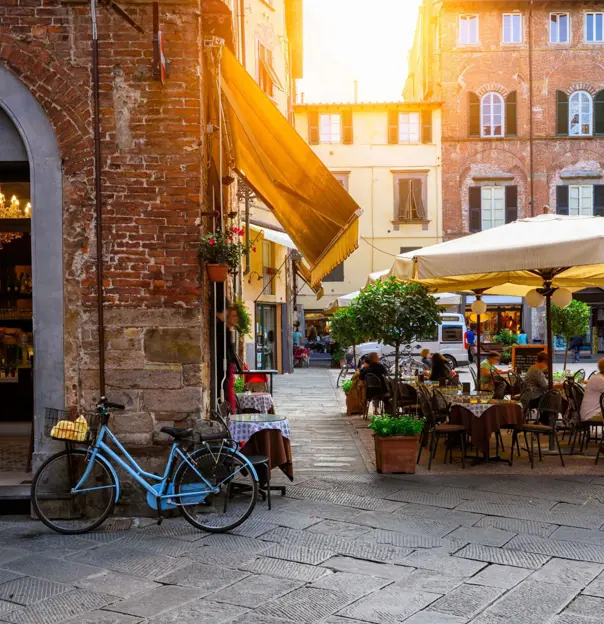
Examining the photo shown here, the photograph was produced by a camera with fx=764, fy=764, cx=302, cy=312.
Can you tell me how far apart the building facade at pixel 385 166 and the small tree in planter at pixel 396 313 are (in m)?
22.6

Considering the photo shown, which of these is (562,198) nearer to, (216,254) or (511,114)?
(511,114)

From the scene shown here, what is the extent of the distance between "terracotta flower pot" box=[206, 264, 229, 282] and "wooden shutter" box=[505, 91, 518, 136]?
27.9m

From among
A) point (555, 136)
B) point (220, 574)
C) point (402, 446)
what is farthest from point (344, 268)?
point (220, 574)

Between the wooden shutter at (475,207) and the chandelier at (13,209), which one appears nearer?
the chandelier at (13,209)

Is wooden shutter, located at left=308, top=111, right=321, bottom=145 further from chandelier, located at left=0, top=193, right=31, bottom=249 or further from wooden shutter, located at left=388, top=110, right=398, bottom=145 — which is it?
chandelier, located at left=0, top=193, right=31, bottom=249

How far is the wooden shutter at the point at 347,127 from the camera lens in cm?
3209

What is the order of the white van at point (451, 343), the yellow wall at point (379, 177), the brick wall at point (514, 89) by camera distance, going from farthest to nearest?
the yellow wall at point (379, 177) → the brick wall at point (514, 89) → the white van at point (451, 343)

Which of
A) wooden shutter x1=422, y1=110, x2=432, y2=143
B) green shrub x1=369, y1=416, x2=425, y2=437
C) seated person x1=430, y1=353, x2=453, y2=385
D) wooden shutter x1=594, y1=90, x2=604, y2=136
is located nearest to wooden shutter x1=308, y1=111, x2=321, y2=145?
wooden shutter x1=422, y1=110, x2=432, y2=143

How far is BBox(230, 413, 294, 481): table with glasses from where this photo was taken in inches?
265

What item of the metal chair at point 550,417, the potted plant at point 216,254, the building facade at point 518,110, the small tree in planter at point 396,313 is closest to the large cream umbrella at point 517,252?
the small tree in planter at point 396,313

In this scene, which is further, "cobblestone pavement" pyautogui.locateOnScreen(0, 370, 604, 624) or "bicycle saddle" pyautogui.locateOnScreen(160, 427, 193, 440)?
"bicycle saddle" pyautogui.locateOnScreen(160, 427, 193, 440)

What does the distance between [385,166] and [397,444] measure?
84.1ft

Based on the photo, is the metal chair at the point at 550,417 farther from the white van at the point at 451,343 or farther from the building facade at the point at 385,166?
the building facade at the point at 385,166

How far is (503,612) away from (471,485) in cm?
328
